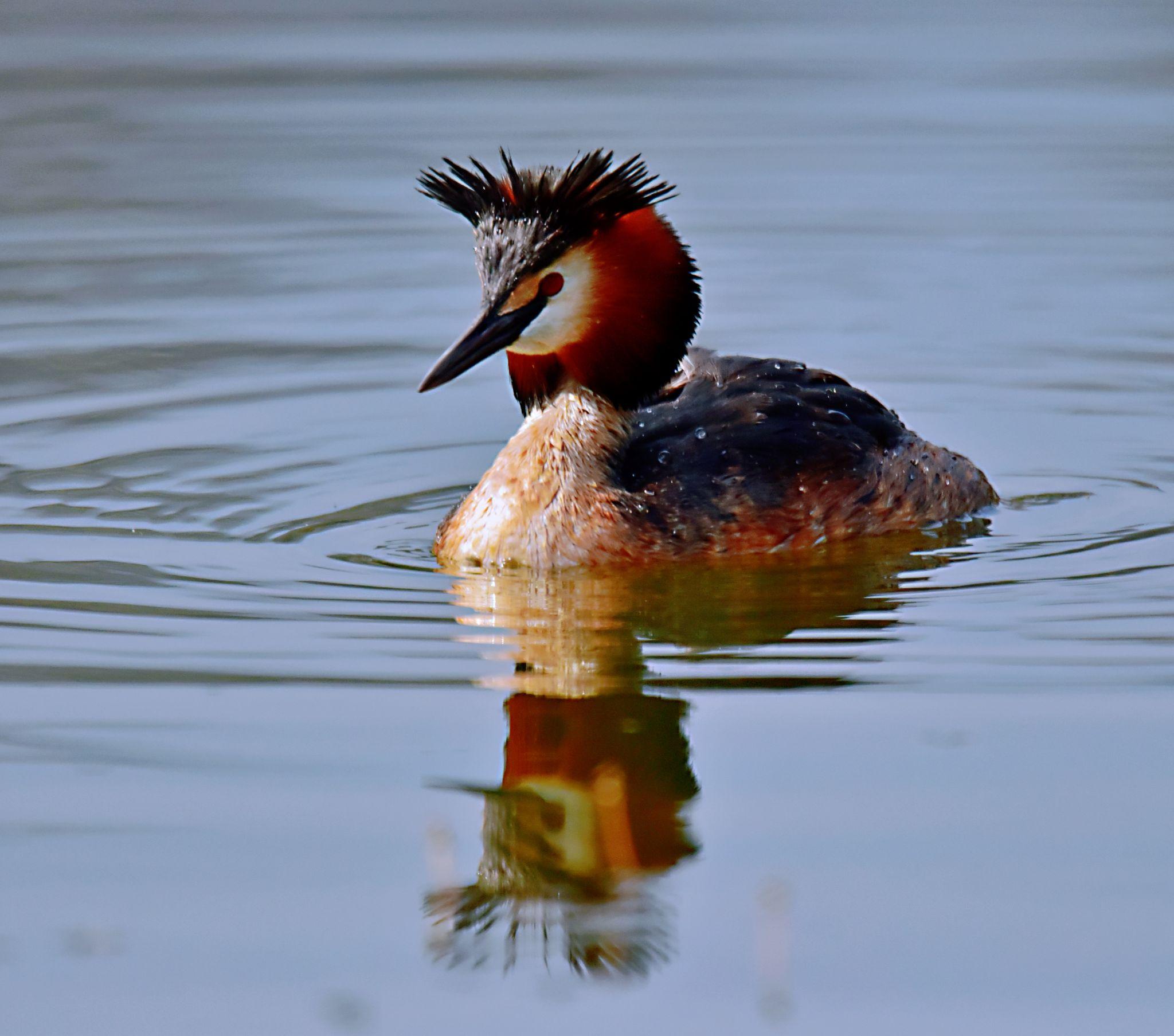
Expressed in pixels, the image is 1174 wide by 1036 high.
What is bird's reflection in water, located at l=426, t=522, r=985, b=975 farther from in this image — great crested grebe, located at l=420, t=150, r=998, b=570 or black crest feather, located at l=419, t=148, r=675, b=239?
black crest feather, located at l=419, t=148, r=675, b=239

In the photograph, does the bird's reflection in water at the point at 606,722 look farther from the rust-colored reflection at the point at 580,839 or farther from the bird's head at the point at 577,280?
the bird's head at the point at 577,280

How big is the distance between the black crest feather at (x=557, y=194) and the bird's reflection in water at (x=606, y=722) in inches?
53.1

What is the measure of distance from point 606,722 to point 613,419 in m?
2.24

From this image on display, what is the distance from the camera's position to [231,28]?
21.6 m

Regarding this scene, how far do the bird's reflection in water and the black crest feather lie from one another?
53.1 inches

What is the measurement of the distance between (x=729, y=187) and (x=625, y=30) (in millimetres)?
7019

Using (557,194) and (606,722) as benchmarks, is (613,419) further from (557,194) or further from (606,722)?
(606,722)

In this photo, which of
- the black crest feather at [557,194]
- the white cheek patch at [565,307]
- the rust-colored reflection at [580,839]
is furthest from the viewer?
the white cheek patch at [565,307]

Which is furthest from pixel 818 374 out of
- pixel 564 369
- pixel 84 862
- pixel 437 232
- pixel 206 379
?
pixel 437 232

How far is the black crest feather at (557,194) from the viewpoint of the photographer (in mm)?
7922

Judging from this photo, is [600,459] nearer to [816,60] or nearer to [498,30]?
[816,60]

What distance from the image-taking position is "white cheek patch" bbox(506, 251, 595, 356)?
8.08 meters


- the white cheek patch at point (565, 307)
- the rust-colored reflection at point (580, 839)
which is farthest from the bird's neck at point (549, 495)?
the rust-colored reflection at point (580, 839)

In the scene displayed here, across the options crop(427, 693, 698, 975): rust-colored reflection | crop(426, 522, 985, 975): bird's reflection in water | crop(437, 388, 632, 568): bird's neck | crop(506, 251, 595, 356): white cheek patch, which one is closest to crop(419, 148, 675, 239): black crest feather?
crop(506, 251, 595, 356): white cheek patch
